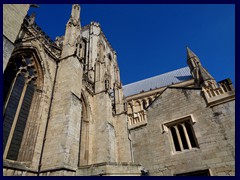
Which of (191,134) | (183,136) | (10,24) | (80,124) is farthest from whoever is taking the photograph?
(80,124)

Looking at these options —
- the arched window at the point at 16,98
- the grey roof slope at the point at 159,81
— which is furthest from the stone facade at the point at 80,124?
the grey roof slope at the point at 159,81

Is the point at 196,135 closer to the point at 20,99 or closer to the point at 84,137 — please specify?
the point at 84,137

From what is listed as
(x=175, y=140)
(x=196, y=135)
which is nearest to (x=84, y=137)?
(x=175, y=140)

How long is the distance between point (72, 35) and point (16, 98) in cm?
514

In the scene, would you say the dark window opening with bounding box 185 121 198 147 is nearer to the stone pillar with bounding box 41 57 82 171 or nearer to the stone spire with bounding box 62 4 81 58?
the stone pillar with bounding box 41 57 82 171

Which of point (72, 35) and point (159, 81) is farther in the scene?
point (159, 81)

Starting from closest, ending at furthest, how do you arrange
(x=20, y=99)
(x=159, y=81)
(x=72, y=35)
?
(x=20, y=99) < (x=72, y=35) < (x=159, y=81)

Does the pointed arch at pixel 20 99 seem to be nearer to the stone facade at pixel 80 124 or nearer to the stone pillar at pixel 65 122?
the stone facade at pixel 80 124

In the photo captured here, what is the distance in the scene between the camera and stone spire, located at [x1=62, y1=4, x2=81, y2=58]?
9039 mm

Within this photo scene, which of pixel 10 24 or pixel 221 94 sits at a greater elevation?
pixel 10 24

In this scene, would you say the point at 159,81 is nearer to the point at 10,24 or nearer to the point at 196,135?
the point at 196,135

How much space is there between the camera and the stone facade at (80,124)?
5.89 meters

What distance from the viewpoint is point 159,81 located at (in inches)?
1019

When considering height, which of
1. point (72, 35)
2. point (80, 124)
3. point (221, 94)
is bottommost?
point (80, 124)
